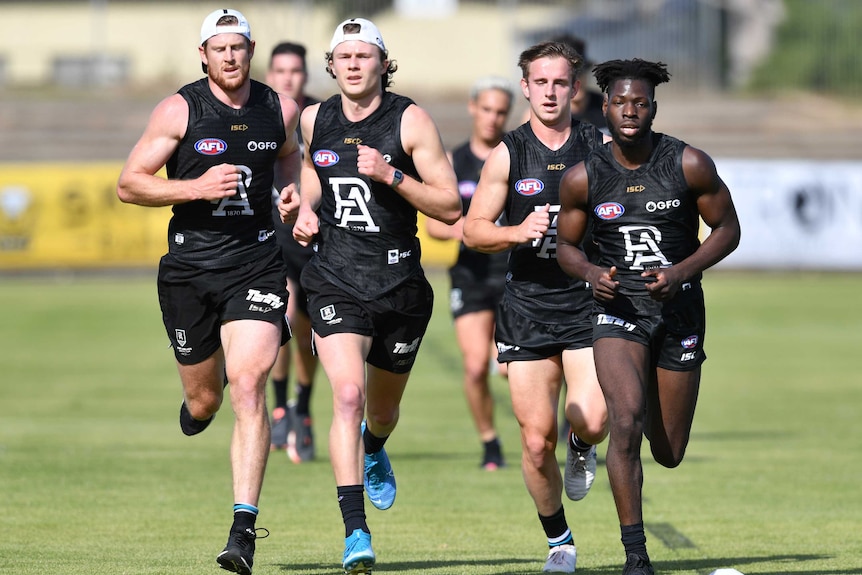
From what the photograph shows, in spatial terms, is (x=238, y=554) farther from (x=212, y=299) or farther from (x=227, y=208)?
(x=227, y=208)

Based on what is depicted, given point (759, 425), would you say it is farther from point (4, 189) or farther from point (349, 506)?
point (4, 189)

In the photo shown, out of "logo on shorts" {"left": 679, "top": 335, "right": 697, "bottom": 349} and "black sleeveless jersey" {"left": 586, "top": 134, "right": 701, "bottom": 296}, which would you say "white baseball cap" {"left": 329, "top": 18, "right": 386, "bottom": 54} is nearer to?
"black sleeveless jersey" {"left": 586, "top": 134, "right": 701, "bottom": 296}

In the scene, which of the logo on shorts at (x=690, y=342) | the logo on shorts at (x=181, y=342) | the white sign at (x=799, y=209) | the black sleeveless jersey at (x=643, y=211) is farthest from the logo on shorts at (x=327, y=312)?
the white sign at (x=799, y=209)

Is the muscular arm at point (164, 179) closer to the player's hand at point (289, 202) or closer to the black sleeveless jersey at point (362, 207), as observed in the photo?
the player's hand at point (289, 202)

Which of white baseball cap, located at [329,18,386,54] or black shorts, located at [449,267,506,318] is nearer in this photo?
white baseball cap, located at [329,18,386,54]

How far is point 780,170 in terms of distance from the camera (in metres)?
29.4

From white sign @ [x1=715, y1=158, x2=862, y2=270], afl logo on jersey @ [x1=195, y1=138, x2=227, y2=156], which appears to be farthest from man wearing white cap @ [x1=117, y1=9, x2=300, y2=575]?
white sign @ [x1=715, y1=158, x2=862, y2=270]

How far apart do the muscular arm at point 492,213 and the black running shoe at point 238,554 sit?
1.87 m

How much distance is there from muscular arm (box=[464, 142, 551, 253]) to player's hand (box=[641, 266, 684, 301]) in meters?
0.81

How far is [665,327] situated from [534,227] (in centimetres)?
79

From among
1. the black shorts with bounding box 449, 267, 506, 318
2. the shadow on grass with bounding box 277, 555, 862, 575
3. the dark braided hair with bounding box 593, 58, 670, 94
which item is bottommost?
the shadow on grass with bounding box 277, 555, 862, 575

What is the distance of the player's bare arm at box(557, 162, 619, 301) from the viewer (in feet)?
22.8

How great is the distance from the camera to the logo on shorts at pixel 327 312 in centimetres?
741

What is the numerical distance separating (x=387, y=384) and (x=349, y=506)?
3.83 feet
